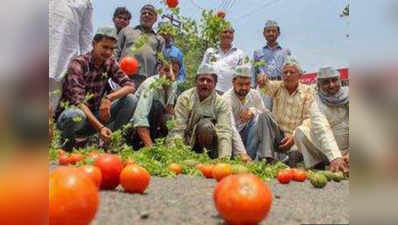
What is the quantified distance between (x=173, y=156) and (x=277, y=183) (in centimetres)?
→ 67

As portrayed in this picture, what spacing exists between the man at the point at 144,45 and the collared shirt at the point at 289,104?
0.87 meters

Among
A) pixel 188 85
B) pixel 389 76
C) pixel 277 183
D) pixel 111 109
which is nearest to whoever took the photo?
pixel 389 76

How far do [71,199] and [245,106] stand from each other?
2.68 m

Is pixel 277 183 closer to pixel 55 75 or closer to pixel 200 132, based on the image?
pixel 200 132

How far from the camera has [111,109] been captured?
3.09 m

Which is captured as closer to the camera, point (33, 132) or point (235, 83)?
point (33, 132)

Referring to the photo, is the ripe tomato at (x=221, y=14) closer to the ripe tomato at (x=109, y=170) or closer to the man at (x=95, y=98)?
the man at (x=95, y=98)

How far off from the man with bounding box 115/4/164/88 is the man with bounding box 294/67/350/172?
47.3 inches

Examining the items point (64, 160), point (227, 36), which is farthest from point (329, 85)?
point (64, 160)

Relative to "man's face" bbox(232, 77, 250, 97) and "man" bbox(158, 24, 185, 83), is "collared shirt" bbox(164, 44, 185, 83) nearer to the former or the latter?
"man" bbox(158, 24, 185, 83)

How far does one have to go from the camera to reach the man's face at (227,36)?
3609mm

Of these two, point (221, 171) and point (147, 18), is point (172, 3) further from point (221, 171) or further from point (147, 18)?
point (221, 171)

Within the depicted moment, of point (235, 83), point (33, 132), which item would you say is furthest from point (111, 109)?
point (33, 132)

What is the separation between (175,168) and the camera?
236 cm
